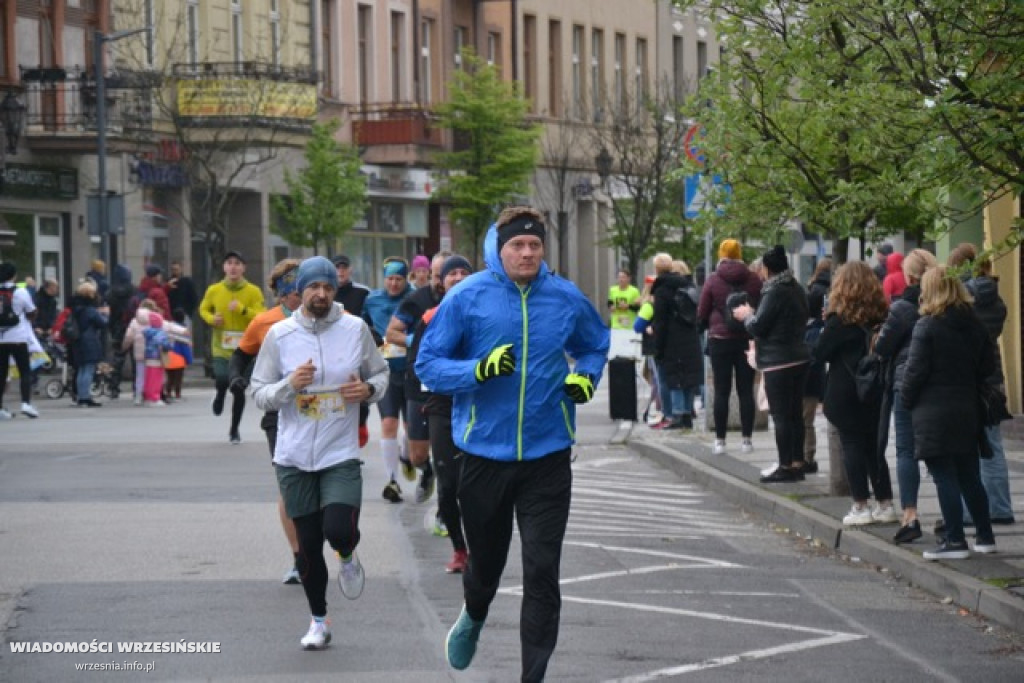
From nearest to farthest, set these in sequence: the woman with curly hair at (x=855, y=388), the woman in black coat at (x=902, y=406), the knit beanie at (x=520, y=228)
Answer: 1. the knit beanie at (x=520, y=228)
2. the woman in black coat at (x=902, y=406)
3. the woman with curly hair at (x=855, y=388)

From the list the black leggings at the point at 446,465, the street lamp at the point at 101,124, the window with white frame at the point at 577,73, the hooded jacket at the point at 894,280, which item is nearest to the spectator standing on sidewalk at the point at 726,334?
the hooded jacket at the point at 894,280

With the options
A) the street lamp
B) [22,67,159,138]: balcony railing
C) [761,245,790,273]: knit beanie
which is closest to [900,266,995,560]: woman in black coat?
[761,245,790,273]: knit beanie

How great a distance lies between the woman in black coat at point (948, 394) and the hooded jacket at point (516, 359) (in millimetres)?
3899

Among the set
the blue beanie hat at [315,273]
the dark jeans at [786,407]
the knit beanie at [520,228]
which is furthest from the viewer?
the dark jeans at [786,407]

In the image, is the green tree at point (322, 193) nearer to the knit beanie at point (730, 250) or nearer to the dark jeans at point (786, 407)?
the knit beanie at point (730, 250)

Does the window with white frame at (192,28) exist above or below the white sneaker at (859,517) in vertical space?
above

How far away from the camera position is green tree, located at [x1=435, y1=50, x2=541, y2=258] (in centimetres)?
5078

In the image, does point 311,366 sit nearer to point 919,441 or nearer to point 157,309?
point 919,441

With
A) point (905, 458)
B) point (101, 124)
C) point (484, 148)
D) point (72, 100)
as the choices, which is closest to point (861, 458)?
point (905, 458)

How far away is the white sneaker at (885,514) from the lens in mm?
14383

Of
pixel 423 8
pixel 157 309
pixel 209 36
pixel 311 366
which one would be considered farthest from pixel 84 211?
pixel 311 366

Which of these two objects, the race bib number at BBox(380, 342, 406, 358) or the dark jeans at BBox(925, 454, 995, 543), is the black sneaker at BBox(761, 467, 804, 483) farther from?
the dark jeans at BBox(925, 454, 995, 543)

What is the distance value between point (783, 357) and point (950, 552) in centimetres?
510

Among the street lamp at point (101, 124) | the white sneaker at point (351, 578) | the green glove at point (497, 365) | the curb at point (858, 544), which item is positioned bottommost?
the curb at point (858, 544)
